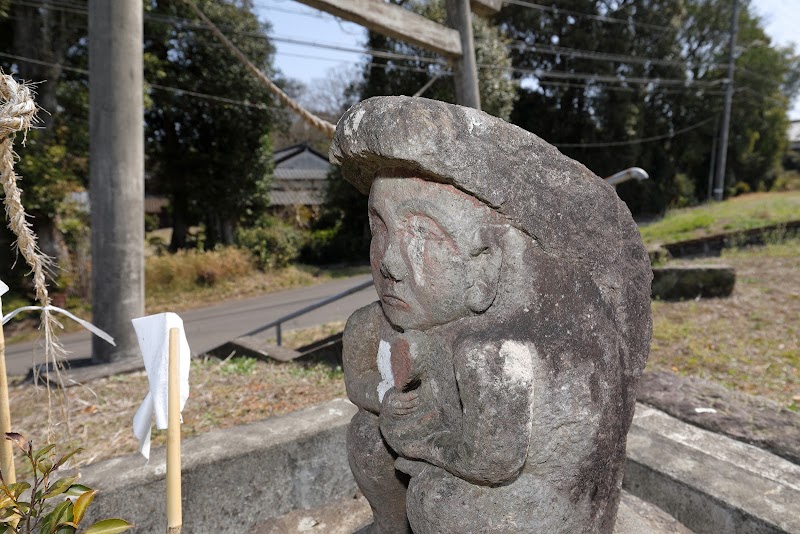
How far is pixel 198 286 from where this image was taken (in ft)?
36.1

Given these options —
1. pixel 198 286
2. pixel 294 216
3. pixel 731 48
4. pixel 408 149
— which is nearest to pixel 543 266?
pixel 408 149

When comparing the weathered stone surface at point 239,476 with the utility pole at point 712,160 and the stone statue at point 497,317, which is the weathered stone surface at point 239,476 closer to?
the stone statue at point 497,317

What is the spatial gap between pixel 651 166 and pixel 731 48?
4.85m

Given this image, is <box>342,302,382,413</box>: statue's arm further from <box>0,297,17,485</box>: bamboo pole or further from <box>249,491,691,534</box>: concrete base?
<box>0,297,17,485</box>: bamboo pole

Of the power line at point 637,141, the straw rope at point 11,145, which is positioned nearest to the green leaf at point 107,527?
the straw rope at point 11,145

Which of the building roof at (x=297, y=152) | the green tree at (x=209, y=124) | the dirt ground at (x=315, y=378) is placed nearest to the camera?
the dirt ground at (x=315, y=378)

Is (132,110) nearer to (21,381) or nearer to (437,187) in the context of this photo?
(21,381)

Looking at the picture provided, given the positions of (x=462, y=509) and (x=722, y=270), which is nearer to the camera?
(x=462, y=509)

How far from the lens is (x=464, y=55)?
5.78 metres

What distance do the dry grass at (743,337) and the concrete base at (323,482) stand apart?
194 centimetres

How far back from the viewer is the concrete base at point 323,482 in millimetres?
1961

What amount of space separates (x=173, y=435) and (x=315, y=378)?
9.36 feet

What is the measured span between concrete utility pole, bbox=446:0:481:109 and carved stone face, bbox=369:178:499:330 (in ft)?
15.1

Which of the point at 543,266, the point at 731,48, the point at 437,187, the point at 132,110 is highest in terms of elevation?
the point at 731,48
